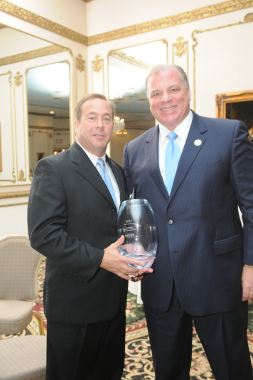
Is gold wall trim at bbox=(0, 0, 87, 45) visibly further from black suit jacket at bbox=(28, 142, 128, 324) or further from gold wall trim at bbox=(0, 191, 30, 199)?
black suit jacket at bbox=(28, 142, 128, 324)

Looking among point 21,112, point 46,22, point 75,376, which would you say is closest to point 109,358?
point 75,376

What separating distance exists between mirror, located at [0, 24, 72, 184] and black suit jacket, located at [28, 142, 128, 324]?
12.0 ft

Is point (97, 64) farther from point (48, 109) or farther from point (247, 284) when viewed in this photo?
point (247, 284)

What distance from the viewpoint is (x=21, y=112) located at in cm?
492

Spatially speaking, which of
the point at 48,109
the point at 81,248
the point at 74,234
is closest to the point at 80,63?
the point at 48,109

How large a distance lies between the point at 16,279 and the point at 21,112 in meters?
3.24

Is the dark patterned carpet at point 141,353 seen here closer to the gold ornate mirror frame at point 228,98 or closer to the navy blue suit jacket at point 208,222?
the navy blue suit jacket at point 208,222

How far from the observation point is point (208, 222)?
1.42m

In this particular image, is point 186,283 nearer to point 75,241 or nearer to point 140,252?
point 140,252

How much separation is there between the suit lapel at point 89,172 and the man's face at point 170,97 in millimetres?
422

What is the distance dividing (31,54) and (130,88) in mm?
1636

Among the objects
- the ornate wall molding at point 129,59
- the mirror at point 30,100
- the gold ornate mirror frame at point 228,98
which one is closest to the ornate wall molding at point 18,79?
the mirror at point 30,100

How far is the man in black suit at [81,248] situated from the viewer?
1.30m

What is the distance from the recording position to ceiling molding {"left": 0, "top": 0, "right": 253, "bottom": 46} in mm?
4547
